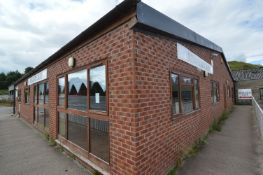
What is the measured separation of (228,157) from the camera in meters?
→ 4.72

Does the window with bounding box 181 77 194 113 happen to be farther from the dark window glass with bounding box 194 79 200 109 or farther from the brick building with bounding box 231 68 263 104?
the brick building with bounding box 231 68 263 104

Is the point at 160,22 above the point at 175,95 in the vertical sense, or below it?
above

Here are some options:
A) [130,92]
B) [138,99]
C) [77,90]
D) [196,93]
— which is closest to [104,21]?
[130,92]

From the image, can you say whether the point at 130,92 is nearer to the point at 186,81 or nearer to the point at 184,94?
the point at 184,94

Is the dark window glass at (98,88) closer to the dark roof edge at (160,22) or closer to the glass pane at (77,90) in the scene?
the glass pane at (77,90)

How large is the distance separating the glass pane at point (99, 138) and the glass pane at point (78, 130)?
0.29 m

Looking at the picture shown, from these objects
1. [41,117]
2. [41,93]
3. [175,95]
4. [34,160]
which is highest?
[41,93]

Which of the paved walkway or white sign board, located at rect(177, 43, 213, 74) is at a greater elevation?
white sign board, located at rect(177, 43, 213, 74)

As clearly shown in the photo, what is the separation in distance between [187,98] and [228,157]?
1.98m

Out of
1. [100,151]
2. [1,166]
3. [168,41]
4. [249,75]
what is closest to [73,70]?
[100,151]

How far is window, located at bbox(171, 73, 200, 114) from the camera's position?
14.5ft

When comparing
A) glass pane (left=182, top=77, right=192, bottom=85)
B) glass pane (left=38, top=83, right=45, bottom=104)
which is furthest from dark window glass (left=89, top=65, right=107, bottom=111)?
glass pane (left=38, top=83, right=45, bottom=104)

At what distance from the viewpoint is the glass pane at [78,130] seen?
14.8ft

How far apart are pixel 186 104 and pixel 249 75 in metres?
25.4
